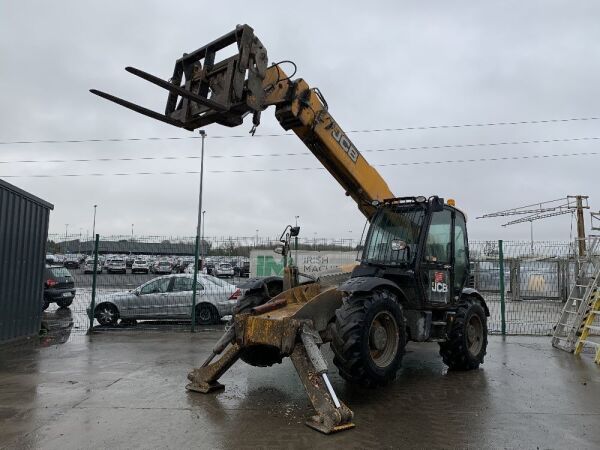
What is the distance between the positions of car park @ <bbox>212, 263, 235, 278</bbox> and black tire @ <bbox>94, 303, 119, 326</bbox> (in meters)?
3.00

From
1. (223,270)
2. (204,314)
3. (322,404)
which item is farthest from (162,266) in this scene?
(322,404)

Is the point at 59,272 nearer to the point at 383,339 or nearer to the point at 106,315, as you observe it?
the point at 106,315

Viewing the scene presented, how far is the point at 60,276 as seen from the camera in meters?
16.4

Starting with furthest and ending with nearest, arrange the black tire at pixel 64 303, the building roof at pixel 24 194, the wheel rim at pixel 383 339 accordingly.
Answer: the black tire at pixel 64 303 < the building roof at pixel 24 194 < the wheel rim at pixel 383 339

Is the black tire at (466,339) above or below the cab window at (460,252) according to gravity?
below

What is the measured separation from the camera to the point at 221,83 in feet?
18.0

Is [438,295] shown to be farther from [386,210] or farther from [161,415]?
[161,415]

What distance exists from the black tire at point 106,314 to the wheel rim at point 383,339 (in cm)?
880

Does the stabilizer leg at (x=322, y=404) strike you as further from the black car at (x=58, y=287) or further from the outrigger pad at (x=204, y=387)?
the black car at (x=58, y=287)

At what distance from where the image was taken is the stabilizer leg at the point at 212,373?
6.06 meters

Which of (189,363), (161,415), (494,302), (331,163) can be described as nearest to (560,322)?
(494,302)

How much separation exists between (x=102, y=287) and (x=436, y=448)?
34.6 feet

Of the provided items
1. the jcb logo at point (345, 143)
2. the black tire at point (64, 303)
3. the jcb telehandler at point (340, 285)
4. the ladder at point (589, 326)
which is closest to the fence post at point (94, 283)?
the black tire at point (64, 303)

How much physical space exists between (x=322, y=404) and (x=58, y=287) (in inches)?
549
